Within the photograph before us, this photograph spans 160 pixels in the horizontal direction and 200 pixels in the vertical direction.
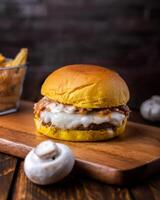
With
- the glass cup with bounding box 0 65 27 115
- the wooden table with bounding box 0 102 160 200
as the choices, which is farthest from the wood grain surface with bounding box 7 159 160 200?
the glass cup with bounding box 0 65 27 115

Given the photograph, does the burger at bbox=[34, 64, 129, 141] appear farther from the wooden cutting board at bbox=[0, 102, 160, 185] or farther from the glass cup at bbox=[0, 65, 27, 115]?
the glass cup at bbox=[0, 65, 27, 115]

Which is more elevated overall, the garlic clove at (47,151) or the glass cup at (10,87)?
the garlic clove at (47,151)

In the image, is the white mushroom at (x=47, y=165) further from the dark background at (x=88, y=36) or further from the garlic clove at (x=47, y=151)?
the dark background at (x=88, y=36)

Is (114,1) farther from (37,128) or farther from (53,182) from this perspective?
(53,182)

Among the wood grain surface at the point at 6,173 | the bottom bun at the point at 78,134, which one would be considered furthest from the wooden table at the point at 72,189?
the bottom bun at the point at 78,134

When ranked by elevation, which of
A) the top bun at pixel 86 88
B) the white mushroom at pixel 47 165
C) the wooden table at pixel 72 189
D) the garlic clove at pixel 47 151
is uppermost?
the top bun at pixel 86 88

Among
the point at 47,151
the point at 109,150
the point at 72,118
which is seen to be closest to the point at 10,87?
the point at 72,118

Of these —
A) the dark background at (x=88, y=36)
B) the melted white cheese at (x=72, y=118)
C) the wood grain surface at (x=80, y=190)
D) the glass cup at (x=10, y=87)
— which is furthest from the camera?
the dark background at (x=88, y=36)
